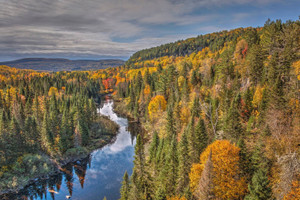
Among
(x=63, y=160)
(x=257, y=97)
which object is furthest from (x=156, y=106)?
(x=63, y=160)

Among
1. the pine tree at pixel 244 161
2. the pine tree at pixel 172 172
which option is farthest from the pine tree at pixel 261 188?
the pine tree at pixel 172 172

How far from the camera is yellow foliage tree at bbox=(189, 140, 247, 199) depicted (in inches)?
1033

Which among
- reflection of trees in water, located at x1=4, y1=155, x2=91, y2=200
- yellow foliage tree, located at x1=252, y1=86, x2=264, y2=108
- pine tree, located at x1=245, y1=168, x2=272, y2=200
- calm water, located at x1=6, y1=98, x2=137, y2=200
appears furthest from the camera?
calm water, located at x1=6, y1=98, x2=137, y2=200

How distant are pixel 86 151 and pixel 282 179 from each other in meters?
57.2

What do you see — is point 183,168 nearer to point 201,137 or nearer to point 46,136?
point 201,137

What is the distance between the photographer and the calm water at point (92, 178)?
43812 millimetres

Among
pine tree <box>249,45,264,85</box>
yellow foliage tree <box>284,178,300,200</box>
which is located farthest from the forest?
pine tree <box>249,45,264,85</box>

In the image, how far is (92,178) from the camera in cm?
5000

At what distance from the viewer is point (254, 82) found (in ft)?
156

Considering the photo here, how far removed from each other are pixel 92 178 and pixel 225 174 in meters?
36.7

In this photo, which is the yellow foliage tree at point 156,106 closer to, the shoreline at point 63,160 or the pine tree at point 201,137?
the shoreline at point 63,160

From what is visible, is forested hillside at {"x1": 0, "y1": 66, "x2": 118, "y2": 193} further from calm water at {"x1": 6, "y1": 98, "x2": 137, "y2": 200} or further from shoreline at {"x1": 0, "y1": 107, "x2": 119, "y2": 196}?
calm water at {"x1": 6, "y1": 98, "x2": 137, "y2": 200}

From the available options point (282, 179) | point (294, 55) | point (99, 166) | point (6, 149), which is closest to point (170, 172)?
point (282, 179)

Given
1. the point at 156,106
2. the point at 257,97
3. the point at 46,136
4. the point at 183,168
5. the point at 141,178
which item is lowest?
the point at 141,178
